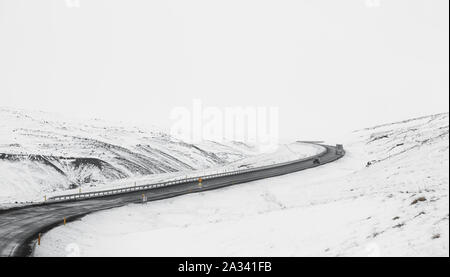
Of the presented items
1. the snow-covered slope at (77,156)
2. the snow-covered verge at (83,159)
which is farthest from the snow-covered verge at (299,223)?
the snow-covered slope at (77,156)

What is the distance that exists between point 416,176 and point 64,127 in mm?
76361

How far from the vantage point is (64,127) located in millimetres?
76688

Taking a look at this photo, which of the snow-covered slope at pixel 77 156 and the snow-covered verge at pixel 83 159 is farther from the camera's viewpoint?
the snow-covered slope at pixel 77 156

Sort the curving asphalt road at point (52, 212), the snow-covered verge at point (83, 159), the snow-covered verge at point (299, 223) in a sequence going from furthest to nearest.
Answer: the snow-covered verge at point (83, 159) < the curving asphalt road at point (52, 212) < the snow-covered verge at point (299, 223)

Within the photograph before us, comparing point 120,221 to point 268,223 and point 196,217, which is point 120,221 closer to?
point 196,217

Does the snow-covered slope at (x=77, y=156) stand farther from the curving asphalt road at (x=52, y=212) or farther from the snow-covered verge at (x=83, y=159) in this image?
the curving asphalt road at (x=52, y=212)

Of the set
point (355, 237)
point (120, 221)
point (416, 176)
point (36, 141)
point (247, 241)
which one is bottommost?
point (120, 221)

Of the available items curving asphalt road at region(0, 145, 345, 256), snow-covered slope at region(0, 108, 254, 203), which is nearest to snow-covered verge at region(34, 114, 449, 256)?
curving asphalt road at region(0, 145, 345, 256)

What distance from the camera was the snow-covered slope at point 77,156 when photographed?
44.5 metres

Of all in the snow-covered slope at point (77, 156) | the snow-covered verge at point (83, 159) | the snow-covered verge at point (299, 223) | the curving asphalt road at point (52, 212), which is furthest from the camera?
the snow-covered slope at point (77, 156)

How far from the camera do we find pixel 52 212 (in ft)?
95.0

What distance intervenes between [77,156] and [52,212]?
25.9 metres
